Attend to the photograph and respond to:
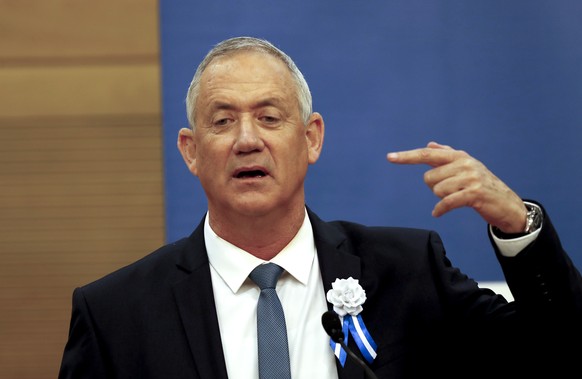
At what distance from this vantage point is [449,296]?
2098 mm

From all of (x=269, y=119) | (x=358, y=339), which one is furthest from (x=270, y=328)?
(x=269, y=119)

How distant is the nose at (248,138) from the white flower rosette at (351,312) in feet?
1.21

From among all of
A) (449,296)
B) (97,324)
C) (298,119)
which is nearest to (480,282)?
(449,296)

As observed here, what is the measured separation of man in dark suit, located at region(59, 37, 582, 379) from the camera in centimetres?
190

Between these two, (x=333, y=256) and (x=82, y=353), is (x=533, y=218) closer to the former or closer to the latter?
(x=333, y=256)

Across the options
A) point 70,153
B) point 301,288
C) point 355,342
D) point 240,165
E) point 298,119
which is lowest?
point 355,342

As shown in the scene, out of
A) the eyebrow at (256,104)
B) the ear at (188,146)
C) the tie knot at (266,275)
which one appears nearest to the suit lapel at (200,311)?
the tie knot at (266,275)

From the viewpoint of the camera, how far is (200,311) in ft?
6.70

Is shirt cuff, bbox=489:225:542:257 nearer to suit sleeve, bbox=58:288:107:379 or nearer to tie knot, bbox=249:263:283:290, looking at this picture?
tie knot, bbox=249:263:283:290

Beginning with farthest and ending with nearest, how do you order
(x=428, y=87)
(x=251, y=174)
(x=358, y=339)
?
(x=428, y=87) → (x=251, y=174) → (x=358, y=339)

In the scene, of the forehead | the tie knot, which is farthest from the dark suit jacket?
the forehead

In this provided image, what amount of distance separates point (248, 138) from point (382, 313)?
512 mm

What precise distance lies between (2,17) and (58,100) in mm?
345

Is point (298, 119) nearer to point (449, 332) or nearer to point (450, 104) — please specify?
point (449, 332)
